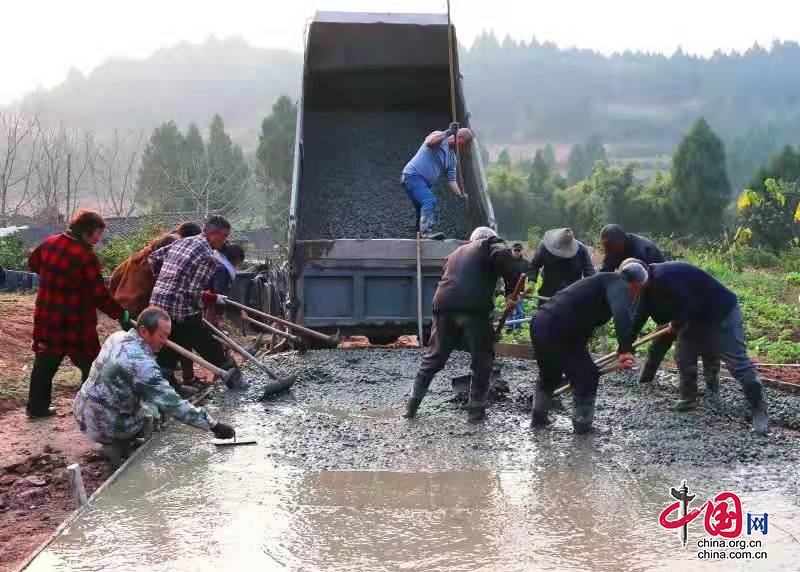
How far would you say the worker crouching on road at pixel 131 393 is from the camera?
13.8 ft

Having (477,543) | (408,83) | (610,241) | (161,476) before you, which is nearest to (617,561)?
(477,543)

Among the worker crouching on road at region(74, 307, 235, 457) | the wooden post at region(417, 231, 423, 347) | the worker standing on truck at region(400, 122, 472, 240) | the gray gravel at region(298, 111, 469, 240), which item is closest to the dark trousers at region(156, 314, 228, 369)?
the worker crouching on road at region(74, 307, 235, 457)

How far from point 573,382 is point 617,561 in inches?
76.7

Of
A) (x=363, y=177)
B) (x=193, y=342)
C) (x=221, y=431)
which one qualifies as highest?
(x=363, y=177)

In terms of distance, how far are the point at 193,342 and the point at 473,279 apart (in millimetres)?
2303

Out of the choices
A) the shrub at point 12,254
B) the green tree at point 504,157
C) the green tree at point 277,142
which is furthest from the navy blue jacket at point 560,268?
the green tree at point 504,157

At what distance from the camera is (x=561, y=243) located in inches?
247

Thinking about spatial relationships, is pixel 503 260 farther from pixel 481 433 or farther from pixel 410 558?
pixel 410 558

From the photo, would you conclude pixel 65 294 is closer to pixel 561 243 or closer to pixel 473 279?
pixel 473 279

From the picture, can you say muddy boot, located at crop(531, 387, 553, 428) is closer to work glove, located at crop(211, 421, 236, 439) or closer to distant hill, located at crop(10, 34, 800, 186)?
work glove, located at crop(211, 421, 236, 439)

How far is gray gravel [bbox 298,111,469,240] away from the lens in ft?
27.6

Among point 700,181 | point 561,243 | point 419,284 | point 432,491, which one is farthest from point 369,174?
point 700,181

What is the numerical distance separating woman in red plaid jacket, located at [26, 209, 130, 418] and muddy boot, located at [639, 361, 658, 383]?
3.96 metres

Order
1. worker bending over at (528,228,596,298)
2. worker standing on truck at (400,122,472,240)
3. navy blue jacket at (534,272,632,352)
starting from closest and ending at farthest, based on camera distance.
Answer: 1. navy blue jacket at (534,272,632,352)
2. worker bending over at (528,228,596,298)
3. worker standing on truck at (400,122,472,240)
